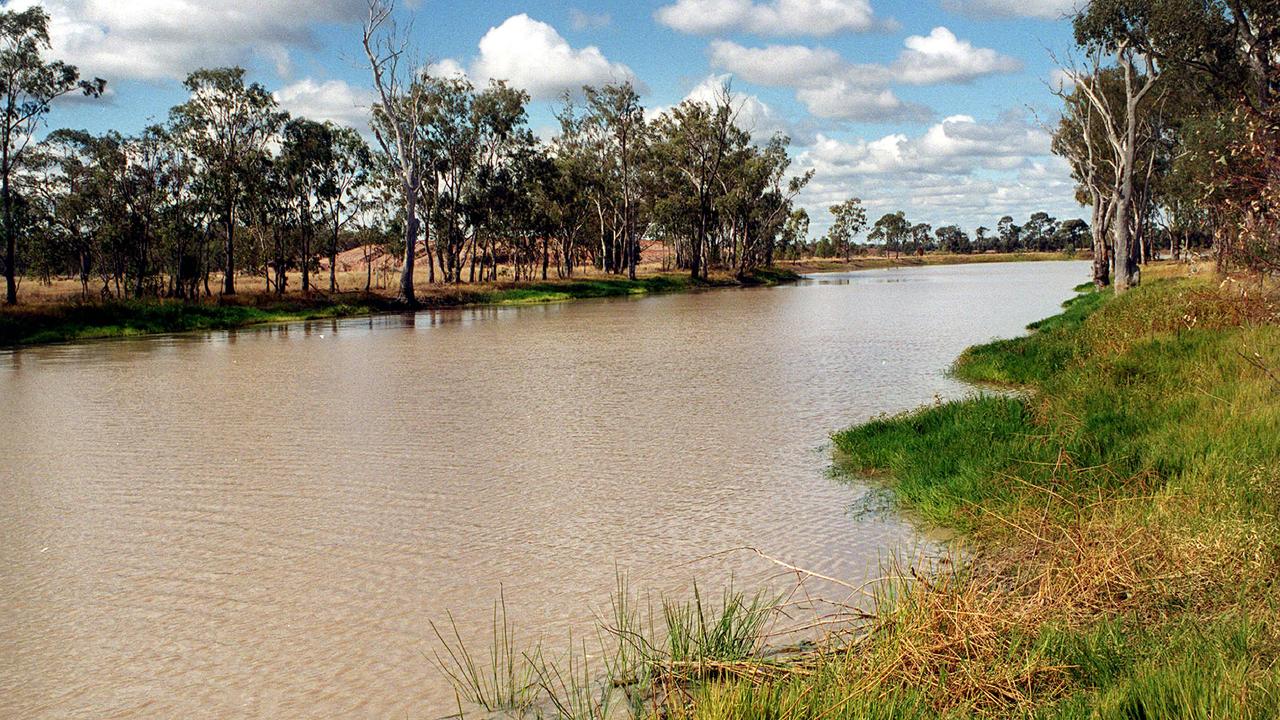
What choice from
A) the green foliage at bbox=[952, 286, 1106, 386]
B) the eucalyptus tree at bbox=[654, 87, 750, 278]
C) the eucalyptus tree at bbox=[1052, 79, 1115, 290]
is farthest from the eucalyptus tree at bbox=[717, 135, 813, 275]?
the green foliage at bbox=[952, 286, 1106, 386]

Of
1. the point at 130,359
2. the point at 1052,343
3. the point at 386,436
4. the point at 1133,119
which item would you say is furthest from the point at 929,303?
the point at 386,436

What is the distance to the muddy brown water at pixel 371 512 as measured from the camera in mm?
5219

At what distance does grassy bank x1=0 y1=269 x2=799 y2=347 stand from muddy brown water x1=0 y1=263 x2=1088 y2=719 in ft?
46.2

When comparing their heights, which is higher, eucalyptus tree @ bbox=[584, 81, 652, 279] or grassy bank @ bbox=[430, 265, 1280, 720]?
eucalyptus tree @ bbox=[584, 81, 652, 279]

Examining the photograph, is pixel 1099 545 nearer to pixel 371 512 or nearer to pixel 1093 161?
pixel 371 512

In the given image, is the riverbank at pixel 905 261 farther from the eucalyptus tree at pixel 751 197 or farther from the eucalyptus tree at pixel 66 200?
the eucalyptus tree at pixel 66 200

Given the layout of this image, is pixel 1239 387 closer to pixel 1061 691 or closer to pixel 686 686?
pixel 1061 691

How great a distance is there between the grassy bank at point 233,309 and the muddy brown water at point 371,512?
14068 millimetres

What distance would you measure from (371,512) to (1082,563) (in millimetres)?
5743

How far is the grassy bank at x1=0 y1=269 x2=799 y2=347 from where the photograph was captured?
32000 millimetres

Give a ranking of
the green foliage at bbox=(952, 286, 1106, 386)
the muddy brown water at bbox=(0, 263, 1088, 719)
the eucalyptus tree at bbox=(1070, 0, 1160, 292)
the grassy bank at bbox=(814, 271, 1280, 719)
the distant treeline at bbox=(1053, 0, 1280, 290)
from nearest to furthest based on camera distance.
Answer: the grassy bank at bbox=(814, 271, 1280, 719) → the muddy brown water at bbox=(0, 263, 1088, 719) → the distant treeline at bbox=(1053, 0, 1280, 290) → the green foliage at bbox=(952, 286, 1106, 386) → the eucalyptus tree at bbox=(1070, 0, 1160, 292)

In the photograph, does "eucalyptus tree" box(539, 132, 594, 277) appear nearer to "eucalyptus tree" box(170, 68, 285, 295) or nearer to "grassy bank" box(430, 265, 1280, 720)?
"eucalyptus tree" box(170, 68, 285, 295)

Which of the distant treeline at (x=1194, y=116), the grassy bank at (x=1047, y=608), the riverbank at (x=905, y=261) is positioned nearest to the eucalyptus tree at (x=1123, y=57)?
the distant treeline at (x=1194, y=116)

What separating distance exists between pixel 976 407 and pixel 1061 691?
740cm
